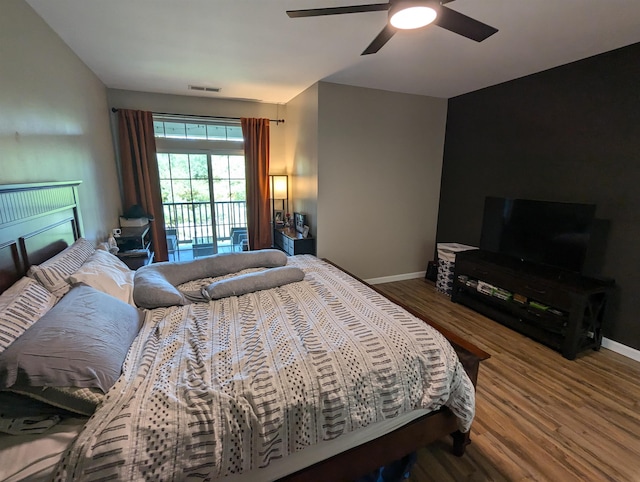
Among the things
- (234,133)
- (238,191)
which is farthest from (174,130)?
(238,191)

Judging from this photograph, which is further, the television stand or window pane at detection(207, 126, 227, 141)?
window pane at detection(207, 126, 227, 141)

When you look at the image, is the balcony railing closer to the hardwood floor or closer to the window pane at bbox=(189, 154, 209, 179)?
the window pane at bbox=(189, 154, 209, 179)

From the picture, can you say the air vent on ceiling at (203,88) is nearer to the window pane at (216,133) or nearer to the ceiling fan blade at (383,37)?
the window pane at (216,133)

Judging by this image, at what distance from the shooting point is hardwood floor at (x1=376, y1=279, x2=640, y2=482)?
60.6 inches

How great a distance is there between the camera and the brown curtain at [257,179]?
4195 mm

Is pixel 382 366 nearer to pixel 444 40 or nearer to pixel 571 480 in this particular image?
pixel 571 480

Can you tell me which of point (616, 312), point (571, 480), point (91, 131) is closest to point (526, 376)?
point (571, 480)

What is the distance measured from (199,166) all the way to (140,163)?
763 millimetres

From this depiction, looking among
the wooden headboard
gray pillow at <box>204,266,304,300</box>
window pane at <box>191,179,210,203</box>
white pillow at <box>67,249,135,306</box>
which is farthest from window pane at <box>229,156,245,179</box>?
gray pillow at <box>204,266,304,300</box>

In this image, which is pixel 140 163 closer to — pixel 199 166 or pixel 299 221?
pixel 199 166

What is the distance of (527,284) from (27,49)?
4174 millimetres

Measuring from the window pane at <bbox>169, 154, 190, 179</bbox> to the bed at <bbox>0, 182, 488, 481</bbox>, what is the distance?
2.40 metres

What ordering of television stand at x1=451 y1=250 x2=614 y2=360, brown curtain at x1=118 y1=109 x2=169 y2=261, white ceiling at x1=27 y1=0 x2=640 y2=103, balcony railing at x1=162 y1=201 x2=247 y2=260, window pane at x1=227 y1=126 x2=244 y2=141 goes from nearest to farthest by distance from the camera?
white ceiling at x1=27 y1=0 x2=640 y2=103, television stand at x1=451 y1=250 x2=614 y2=360, brown curtain at x1=118 y1=109 x2=169 y2=261, window pane at x1=227 y1=126 x2=244 y2=141, balcony railing at x1=162 y1=201 x2=247 y2=260

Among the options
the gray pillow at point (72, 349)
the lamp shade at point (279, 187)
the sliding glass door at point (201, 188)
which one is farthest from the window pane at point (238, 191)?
the gray pillow at point (72, 349)
